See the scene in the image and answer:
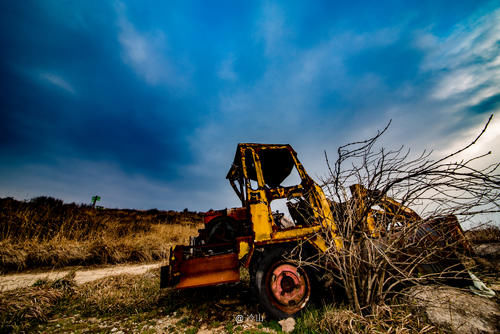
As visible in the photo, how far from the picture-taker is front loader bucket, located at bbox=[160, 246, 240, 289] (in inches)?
117

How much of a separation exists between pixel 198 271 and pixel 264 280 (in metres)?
1.09

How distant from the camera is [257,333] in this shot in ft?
8.14

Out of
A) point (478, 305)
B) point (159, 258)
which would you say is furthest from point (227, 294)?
point (159, 258)

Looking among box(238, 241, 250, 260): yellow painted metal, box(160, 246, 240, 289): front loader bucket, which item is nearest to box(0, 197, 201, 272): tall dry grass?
box(160, 246, 240, 289): front loader bucket

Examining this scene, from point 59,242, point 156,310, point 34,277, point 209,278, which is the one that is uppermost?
point 59,242

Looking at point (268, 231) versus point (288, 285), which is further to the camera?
point (268, 231)

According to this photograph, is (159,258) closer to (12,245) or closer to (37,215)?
(12,245)

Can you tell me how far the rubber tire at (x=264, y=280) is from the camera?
112 inches

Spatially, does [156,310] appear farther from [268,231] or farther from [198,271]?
[268,231]

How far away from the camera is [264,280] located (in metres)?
2.99

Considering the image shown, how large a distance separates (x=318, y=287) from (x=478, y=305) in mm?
1966

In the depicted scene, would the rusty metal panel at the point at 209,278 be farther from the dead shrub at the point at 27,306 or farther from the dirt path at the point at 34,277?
the dirt path at the point at 34,277

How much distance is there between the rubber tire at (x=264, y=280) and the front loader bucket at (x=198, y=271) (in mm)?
348

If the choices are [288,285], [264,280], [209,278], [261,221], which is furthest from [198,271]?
[288,285]
